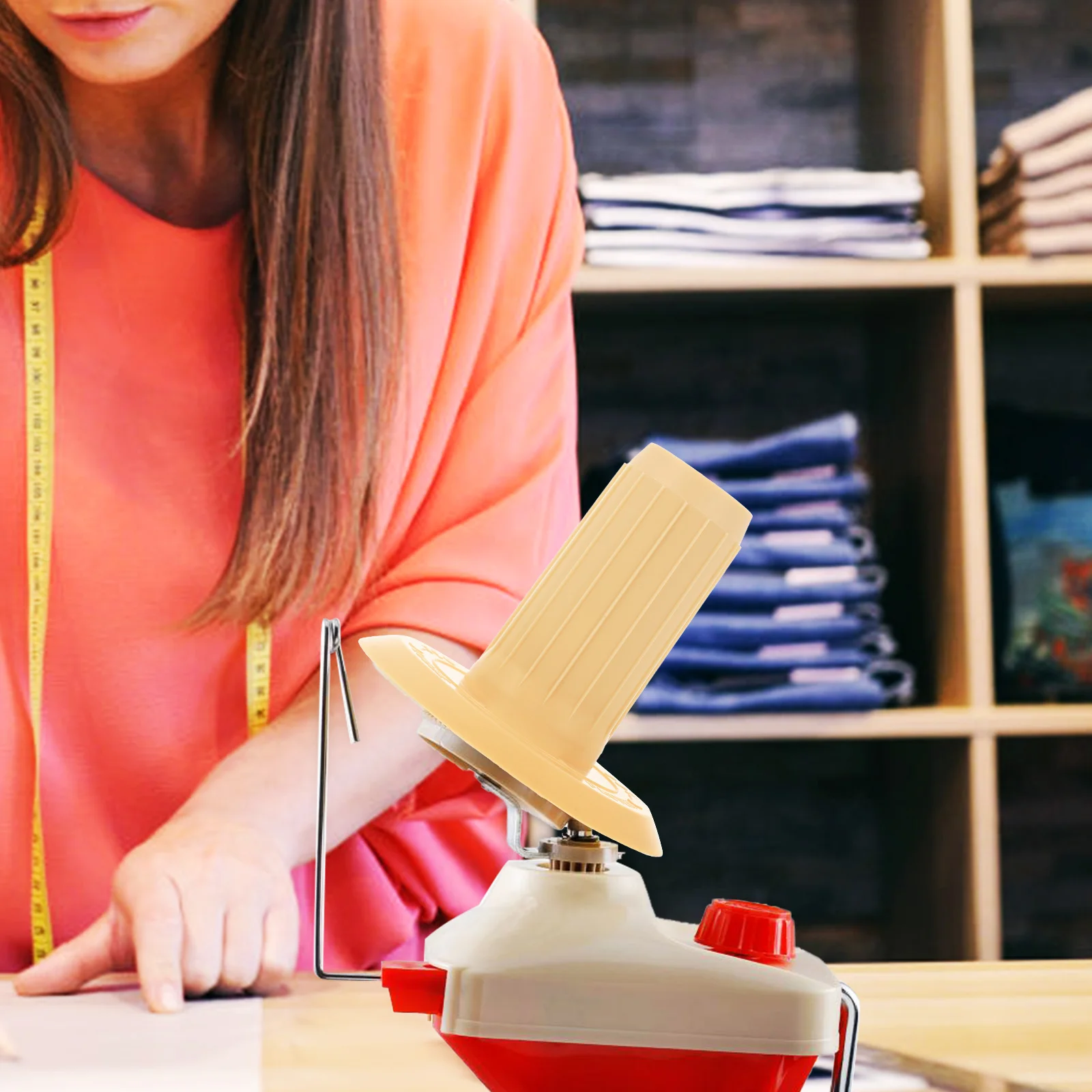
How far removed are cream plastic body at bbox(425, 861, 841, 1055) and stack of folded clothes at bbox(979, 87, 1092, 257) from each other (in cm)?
137

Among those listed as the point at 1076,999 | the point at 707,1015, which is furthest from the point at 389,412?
the point at 707,1015

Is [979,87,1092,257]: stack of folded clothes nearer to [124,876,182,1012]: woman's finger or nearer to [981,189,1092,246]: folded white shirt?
[981,189,1092,246]: folded white shirt

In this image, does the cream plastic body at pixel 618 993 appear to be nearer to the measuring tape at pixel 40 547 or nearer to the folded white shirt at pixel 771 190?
the measuring tape at pixel 40 547

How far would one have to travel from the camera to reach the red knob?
1.46 ft

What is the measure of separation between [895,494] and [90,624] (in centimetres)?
106

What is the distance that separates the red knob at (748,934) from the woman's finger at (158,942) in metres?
0.38

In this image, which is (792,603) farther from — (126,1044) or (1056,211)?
(126,1044)

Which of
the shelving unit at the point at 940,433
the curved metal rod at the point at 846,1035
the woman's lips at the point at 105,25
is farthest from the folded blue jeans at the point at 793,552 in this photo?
the curved metal rod at the point at 846,1035

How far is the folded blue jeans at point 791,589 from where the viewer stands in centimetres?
166

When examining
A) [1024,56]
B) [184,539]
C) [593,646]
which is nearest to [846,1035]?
[593,646]

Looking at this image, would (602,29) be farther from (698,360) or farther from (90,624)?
(90,624)

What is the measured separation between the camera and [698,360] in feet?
6.22

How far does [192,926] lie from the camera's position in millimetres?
828

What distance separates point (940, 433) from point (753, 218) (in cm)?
33
